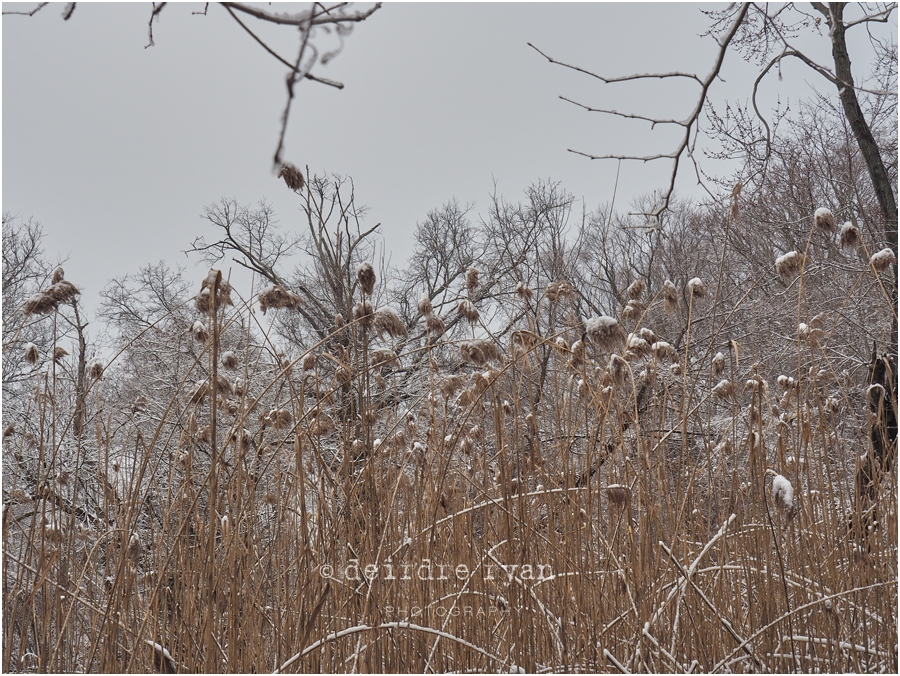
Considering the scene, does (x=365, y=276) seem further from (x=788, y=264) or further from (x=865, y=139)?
(x=865, y=139)

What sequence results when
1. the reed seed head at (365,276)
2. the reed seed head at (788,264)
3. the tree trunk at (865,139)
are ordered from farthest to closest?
the tree trunk at (865,139) < the reed seed head at (788,264) < the reed seed head at (365,276)

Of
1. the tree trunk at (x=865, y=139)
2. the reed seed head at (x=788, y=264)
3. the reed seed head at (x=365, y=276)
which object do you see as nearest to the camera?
the reed seed head at (x=365, y=276)

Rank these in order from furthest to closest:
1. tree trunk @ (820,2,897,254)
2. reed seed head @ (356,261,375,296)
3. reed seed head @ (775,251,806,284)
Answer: tree trunk @ (820,2,897,254) < reed seed head @ (775,251,806,284) < reed seed head @ (356,261,375,296)

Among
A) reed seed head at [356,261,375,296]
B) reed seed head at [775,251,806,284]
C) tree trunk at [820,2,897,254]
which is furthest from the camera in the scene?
tree trunk at [820,2,897,254]

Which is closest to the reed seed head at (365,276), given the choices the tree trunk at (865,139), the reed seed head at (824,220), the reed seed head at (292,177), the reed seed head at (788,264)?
the reed seed head at (292,177)

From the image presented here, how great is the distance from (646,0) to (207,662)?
209 centimetres

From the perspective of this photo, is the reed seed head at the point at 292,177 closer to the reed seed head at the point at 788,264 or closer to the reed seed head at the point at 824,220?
the reed seed head at the point at 788,264

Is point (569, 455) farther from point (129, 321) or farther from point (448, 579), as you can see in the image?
point (129, 321)

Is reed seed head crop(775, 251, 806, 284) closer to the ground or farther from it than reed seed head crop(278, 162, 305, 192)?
closer to the ground

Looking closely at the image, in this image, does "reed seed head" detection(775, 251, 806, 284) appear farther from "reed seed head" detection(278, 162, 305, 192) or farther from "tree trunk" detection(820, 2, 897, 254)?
"tree trunk" detection(820, 2, 897, 254)

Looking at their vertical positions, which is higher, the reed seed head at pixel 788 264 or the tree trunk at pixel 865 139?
the tree trunk at pixel 865 139

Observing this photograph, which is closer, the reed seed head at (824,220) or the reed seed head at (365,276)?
the reed seed head at (365,276)

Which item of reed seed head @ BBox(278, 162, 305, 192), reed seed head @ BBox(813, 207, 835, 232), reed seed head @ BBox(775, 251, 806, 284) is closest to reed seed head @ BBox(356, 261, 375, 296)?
reed seed head @ BBox(278, 162, 305, 192)

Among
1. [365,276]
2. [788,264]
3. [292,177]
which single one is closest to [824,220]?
[788,264]
